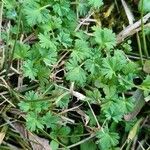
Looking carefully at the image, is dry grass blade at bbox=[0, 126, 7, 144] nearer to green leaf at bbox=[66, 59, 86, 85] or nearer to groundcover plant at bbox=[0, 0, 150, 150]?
groundcover plant at bbox=[0, 0, 150, 150]

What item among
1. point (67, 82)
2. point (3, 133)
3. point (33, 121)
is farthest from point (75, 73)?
point (3, 133)

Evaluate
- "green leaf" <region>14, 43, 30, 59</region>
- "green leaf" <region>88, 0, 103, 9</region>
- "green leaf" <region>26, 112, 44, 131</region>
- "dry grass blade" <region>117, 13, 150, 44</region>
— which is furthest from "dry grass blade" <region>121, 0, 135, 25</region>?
"green leaf" <region>26, 112, 44, 131</region>

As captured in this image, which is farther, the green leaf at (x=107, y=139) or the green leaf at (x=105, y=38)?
Answer: the green leaf at (x=105, y=38)

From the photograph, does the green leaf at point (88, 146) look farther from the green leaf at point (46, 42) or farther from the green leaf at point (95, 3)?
the green leaf at point (95, 3)

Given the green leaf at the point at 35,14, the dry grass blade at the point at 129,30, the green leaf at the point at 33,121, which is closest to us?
the green leaf at the point at 33,121

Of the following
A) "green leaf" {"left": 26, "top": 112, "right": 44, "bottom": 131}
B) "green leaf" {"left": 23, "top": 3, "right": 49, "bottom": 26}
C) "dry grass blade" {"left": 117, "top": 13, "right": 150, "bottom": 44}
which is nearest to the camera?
"green leaf" {"left": 26, "top": 112, "right": 44, "bottom": 131}

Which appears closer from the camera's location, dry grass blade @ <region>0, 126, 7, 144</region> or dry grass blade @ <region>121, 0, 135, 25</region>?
dry grass blade @ <region>0, 126, 7, 144</region>

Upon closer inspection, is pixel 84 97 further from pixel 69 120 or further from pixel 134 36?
pixel 134 36

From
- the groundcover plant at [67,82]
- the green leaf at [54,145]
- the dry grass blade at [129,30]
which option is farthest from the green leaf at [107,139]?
the dry grass blade at [129,30]

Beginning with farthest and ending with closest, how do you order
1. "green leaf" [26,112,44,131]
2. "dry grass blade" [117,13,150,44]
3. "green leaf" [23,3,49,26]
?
"dry grass blade" [117,13,150,44], "green leaf" [23,3,49,26], "green leaf" [26,112,44,131]

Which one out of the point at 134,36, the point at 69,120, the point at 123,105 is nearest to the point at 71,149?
the point at 69,120
